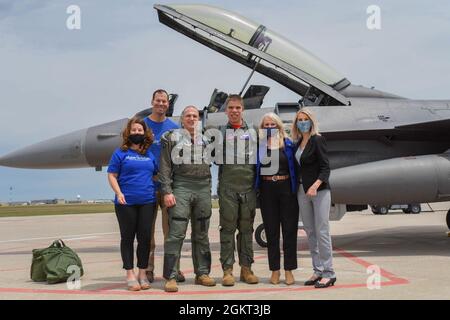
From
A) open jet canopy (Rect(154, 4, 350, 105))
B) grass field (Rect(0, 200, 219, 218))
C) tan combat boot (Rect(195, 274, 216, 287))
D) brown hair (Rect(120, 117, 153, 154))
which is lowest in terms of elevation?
grass field (Rect(0, 200, 219, 218))

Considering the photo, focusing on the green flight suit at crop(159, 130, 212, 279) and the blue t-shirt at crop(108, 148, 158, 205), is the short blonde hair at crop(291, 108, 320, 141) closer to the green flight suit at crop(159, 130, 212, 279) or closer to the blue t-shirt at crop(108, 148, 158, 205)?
the green flight suit at crop(159, 130, 212, 279)

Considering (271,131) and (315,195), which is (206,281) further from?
(271,131)

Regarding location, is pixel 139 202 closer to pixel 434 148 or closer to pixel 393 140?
pixel 393 140

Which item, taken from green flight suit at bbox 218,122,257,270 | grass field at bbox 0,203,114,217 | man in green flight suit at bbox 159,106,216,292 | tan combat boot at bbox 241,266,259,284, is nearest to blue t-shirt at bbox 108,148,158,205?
man in green flight suit at bbox 159,106,216,292

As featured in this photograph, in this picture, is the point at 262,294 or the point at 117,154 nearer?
the point at 262,294

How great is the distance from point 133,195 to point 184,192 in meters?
0.53

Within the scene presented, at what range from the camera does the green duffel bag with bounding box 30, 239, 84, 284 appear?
18.6 ft

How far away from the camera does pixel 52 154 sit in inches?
362

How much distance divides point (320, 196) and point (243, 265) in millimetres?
1150

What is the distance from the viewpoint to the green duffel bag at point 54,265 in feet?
18.6

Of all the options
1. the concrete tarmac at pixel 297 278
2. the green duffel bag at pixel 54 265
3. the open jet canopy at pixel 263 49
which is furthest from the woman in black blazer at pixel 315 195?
the open jet canopy at pixel 263 49

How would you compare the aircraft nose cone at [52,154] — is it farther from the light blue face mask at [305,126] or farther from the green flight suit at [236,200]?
the light blue face mask at [305,126]

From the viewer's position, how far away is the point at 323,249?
5145mm
